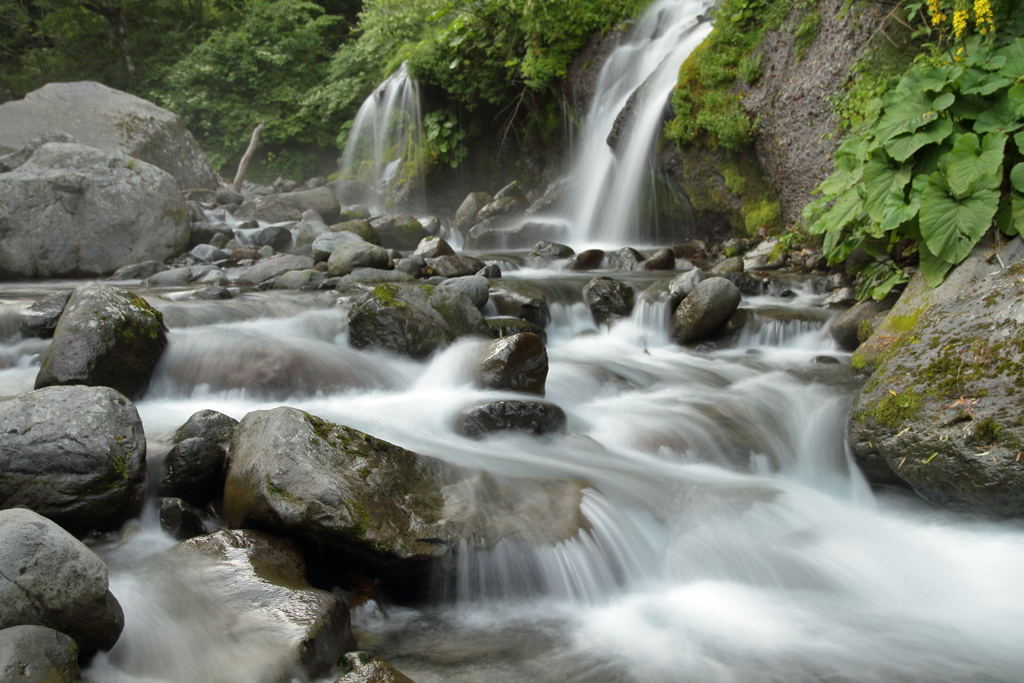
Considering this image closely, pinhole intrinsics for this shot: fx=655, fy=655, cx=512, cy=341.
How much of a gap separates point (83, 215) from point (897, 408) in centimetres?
1000

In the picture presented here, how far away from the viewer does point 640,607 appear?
291 cm

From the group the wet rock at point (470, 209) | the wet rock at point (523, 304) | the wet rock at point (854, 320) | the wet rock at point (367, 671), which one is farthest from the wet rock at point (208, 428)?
the wet rock at point (470, 209)

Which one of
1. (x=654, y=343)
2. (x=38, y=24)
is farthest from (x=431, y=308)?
(x=38, y=24)

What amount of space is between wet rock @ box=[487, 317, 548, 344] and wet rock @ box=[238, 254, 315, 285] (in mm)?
3457

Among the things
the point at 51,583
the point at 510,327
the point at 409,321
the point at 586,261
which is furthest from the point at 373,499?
the point at 586,261

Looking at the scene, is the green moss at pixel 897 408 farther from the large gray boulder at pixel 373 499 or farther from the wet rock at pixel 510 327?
the wet rock at pixel 510 327

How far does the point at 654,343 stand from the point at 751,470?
7.89 feet

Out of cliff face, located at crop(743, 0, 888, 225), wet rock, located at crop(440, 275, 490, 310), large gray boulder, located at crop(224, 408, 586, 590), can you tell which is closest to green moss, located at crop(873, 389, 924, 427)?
large gray boulder, located at crop(224, 408, 586, 590)

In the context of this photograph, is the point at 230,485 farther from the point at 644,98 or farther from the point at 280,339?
the point at 644,98

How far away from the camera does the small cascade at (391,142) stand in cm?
1459

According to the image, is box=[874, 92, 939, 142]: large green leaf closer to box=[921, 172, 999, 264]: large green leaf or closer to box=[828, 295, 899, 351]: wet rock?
box=[921, 172, 999, 264]: large green leaf

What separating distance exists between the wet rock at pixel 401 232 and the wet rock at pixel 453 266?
3.55 metres

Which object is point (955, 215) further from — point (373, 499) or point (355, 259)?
point (355, 259)

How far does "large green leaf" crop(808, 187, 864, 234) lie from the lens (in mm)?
5055
